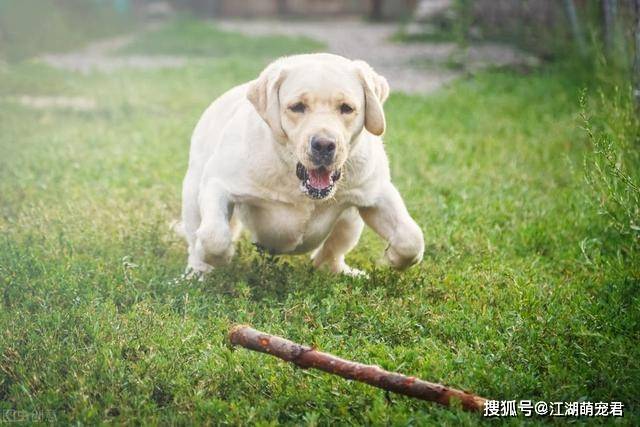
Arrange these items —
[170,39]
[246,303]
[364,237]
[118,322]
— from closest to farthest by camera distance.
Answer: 1. [118,322]
2. [246,303]
3. [364,237]
4. [170,39]

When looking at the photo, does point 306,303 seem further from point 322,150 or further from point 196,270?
point 196,270

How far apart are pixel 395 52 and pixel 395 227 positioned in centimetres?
1177

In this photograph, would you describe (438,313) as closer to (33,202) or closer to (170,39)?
(33,202)

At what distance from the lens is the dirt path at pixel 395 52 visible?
12.9 meters

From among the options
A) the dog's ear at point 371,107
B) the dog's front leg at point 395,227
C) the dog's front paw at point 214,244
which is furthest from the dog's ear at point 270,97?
the dog's front leg at point 395,227

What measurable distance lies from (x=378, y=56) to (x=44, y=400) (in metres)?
12.8

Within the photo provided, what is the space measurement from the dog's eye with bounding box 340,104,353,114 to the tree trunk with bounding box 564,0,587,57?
7032mm

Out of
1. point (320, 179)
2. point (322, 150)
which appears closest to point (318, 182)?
point (320, 179)

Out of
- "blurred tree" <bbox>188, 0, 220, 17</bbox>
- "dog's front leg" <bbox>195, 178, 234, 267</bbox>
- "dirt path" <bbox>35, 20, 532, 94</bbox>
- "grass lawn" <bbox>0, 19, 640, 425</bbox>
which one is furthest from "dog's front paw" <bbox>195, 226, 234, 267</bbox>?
"blurred tree" <bbox>188, 0, 220, 17</bbox>

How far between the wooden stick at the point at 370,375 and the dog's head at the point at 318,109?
3.18 ft

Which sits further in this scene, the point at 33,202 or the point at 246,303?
the point at 33,202

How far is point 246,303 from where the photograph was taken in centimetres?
420

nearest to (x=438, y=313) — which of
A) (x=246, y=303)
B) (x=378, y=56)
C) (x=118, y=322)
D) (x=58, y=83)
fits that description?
(x=246, y=303)

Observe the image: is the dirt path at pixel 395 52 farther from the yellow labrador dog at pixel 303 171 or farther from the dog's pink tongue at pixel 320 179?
the dog's pink tongue at pixel 320 179
